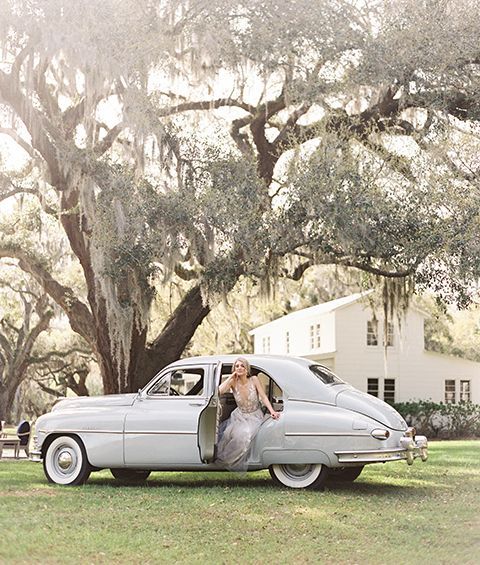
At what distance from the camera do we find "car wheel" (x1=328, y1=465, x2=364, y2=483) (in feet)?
44.3

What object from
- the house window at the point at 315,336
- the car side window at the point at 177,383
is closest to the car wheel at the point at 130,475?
the car side window at the point at 177,383

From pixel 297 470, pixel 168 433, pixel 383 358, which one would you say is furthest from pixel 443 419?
pixel 168 433

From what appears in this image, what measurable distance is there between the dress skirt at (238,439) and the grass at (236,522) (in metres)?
0.36

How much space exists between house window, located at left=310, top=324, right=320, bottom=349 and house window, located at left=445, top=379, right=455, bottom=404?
480 centimetres

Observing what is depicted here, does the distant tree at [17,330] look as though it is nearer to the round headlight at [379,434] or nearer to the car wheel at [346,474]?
the car wheel at [346,474]

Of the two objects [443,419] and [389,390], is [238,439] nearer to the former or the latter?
[443,419]

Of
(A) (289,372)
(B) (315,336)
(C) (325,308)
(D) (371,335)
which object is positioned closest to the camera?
(A) (289,372)

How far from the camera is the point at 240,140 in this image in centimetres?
2103

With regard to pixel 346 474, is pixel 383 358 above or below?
above

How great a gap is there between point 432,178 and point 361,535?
10087 mm

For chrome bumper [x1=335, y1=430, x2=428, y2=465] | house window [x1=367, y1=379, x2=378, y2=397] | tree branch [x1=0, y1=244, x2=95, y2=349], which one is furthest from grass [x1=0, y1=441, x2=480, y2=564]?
house window [x1=367, y1=379, x2=378, y2=397]

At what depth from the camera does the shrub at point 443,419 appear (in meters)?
31.8

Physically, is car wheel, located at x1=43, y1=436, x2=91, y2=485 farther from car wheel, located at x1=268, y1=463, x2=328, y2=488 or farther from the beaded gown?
car wheel, located at x1=268, y1=463, x2=328, y2=488

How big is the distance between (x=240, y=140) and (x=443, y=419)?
48.2ft
